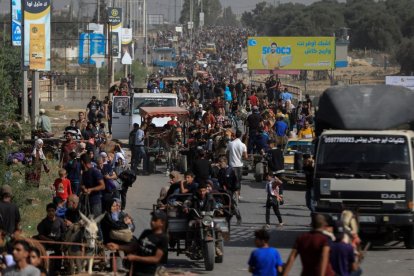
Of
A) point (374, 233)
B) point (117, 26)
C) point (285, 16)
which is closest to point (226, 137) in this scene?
point (374, 233)

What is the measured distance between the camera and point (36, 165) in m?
28.3

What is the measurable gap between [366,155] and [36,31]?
18168mm

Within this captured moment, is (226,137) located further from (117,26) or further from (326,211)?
(117,26)

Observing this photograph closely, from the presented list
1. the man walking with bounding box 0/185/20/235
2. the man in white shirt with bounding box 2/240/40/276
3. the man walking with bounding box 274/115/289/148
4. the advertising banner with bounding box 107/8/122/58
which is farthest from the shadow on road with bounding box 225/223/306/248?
the advertising banner with bounding box 107/8/122/58

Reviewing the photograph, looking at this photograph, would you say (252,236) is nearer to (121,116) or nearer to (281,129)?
(281,129)

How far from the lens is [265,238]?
14.0m

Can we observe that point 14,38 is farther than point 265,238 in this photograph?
Yes

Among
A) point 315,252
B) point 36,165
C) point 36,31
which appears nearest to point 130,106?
point 36,31

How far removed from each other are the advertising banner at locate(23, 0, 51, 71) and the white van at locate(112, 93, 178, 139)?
527 centimetres

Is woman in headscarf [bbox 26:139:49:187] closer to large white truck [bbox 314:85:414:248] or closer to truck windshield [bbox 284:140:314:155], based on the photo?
truck windshield [bbox 284:140:314:155]

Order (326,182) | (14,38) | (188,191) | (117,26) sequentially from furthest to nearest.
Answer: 1. (117,26)
2. (14,38)
3. (326,182)
4. (188,191)

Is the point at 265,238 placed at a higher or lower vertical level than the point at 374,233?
higher

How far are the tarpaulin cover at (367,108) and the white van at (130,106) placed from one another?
1934cm

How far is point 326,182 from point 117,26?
190 ft
